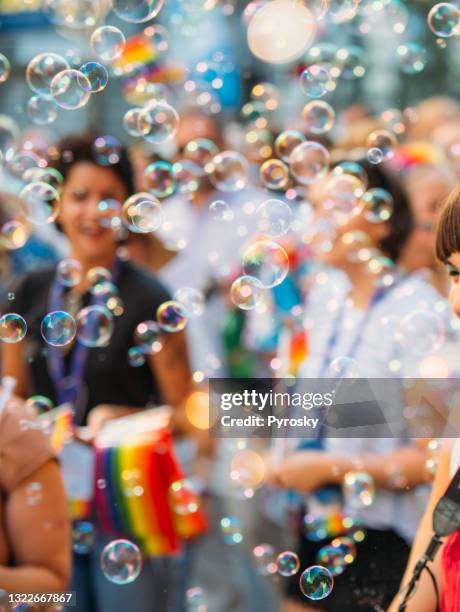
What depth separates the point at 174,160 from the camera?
131 inches

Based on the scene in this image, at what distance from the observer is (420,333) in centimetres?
242

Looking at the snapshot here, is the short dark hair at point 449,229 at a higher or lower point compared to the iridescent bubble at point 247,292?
higher

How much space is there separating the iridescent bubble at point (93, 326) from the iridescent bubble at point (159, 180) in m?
0.39

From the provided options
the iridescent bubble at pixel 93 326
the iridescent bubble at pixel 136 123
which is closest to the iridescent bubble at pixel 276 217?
the iridescent bubble at pixel 136 123

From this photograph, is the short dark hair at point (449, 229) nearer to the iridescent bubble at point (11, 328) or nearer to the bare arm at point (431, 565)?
the bare arm at point (431, 565)

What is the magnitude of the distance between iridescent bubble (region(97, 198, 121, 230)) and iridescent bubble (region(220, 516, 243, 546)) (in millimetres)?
856

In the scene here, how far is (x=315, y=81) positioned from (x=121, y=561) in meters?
1.28

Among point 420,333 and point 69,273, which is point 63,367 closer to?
point 69,273

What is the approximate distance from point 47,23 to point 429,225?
2.69 m

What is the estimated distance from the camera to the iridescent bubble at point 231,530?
2734mm

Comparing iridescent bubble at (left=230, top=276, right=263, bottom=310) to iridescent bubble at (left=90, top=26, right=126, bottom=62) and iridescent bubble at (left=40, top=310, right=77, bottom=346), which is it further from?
iridescent bubble at (left=90, top=26, right=126, bottom=62)

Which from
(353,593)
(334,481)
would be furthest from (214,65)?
(353,593)

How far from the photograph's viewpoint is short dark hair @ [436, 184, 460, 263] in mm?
1634

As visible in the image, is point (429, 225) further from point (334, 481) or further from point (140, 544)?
point (140, 544)
